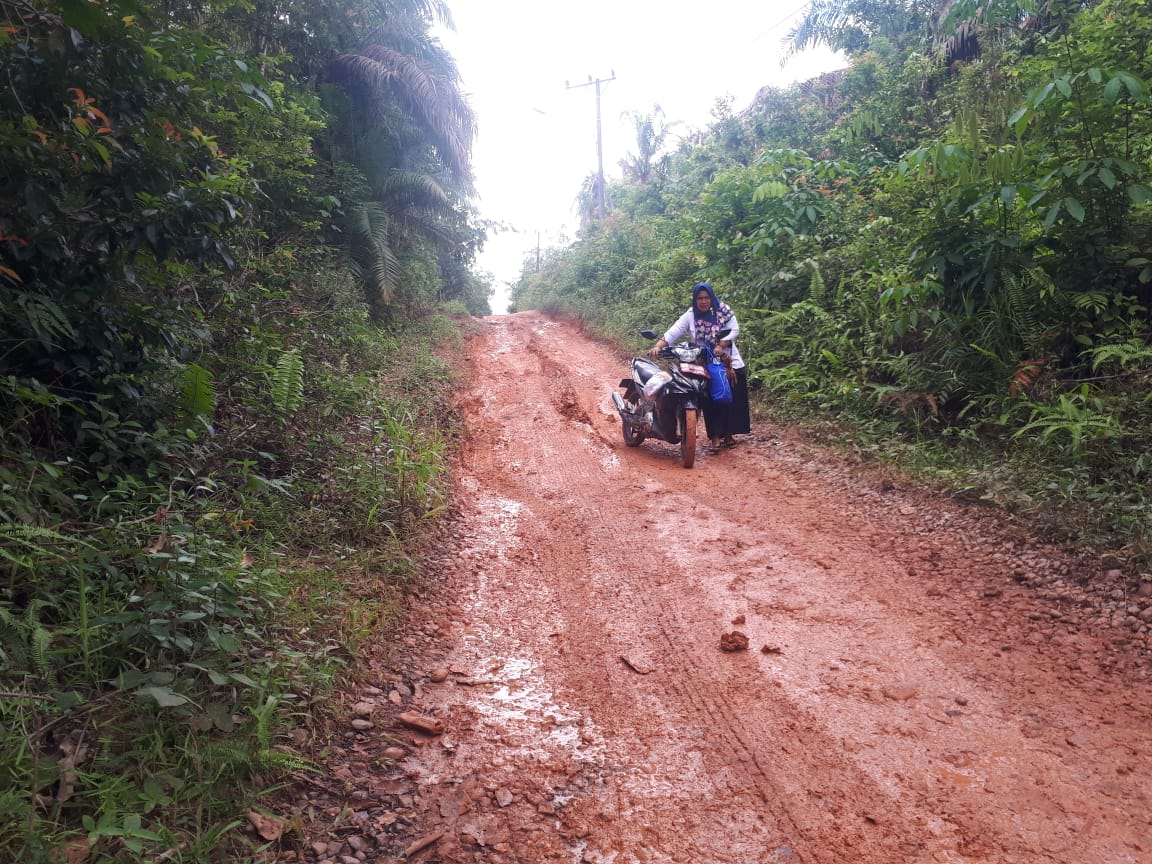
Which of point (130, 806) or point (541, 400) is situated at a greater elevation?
point (541, 400)

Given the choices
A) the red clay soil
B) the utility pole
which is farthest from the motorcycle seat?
A: the utility pole

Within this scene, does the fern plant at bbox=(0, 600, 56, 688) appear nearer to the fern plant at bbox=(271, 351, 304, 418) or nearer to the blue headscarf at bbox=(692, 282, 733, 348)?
the fern plant at bbox=(271, 351, 304, 418)

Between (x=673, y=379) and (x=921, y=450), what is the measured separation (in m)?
2.45

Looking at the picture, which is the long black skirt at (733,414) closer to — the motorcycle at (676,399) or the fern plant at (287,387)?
the motorcycle at (676,399)

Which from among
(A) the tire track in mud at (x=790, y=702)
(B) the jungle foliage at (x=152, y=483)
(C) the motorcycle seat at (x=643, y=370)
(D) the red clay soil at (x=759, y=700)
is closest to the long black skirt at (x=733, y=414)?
(C) the motorcycle seat at (x=643, y=370)

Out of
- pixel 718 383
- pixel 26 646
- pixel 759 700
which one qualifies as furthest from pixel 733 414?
pixel 26 646

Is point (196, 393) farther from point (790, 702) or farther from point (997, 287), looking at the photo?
point (997, 287)

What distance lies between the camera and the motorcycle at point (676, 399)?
22.5 ft

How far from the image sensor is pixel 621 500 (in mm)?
5926

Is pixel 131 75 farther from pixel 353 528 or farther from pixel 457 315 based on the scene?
pixel 457 315

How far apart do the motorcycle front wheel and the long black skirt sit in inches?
18.7

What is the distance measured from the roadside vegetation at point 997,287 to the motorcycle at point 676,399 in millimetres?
1377

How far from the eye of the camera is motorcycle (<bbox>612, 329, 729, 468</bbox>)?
22.5ft

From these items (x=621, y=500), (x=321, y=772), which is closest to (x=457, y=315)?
(x=621, y=500)
